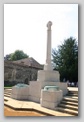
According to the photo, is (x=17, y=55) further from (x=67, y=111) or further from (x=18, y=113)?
(x=67, y=111)

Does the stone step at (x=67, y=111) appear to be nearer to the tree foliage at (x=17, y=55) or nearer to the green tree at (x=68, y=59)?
the green tree at (x=68, y=59)

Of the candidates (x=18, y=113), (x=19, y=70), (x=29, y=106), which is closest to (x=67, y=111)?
(x=29, y=106)

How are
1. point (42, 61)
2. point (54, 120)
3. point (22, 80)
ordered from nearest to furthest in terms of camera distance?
point (54, 120)
point (22, 80)
point (42, 61)

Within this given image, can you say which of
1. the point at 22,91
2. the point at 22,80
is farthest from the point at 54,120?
the point at 22,91

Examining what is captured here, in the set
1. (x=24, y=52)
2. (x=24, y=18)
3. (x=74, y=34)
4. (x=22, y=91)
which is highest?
(x=24, y=18)

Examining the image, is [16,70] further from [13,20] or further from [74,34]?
[74,34]

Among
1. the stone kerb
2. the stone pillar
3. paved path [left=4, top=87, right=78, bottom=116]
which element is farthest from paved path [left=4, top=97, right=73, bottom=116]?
the stone pillar

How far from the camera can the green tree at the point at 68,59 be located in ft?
19.6

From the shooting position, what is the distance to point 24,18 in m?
6.14

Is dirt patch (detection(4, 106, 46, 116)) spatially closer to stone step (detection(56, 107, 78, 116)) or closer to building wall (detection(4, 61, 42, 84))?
stone step (detection(56, 107, 78, 116))

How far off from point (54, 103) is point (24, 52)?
4.46ft

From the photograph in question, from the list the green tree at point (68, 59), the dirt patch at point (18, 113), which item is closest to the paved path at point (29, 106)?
the dirt patch at point (18, 113)

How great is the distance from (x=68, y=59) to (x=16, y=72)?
122cm

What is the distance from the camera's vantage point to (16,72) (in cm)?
613
